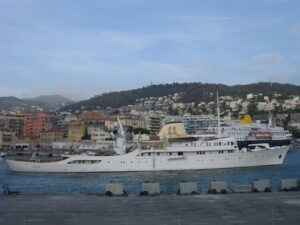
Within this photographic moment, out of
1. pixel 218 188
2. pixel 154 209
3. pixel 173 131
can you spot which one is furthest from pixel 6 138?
pixel 154 209

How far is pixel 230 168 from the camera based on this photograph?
5988 centimetres

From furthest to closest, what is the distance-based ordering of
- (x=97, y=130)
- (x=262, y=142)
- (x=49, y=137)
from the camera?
(x=49, y=137), (x=97, y=130), (x=262, y=142)

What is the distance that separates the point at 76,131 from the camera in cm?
17238

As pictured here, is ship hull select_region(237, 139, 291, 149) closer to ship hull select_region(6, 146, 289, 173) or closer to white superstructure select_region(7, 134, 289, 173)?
white superstructure select_region(7, 134, 289, 173)

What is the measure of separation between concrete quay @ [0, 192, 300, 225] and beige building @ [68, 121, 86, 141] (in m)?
146

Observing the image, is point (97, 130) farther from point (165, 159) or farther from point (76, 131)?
point (165, 159)

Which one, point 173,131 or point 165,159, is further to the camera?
point 173,131

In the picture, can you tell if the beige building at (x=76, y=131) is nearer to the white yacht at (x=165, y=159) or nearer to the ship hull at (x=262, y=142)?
the ship hull at (x=262, y=142)

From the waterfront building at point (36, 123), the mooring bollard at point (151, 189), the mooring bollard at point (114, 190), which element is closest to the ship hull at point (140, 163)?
the mooring bollard at point (114, 190)

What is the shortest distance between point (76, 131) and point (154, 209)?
155 meters

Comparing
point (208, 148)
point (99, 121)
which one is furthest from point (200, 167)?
point (99, 121)

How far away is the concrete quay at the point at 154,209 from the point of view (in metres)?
16.7

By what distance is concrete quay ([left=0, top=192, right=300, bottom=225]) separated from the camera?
1667 cm

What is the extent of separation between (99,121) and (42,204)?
150 metres
